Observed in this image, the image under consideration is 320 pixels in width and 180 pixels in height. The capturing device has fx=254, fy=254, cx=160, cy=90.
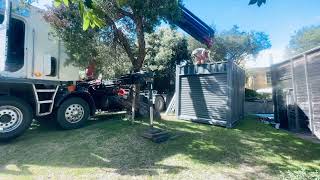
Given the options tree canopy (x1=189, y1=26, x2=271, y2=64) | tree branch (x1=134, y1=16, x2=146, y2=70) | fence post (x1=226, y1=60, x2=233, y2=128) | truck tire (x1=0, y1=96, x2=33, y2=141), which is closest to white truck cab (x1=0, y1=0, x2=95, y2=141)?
truck tire (x1=0, y1=96, x2=33, y2=141)

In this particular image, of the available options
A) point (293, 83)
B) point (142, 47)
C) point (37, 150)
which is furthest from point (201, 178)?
point (293, 83)

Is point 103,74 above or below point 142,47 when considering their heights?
below

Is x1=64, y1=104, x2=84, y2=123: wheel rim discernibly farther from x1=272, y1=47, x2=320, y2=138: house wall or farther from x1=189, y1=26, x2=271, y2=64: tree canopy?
x1=189, y1=26, x2=271, y2=64: tree canopy

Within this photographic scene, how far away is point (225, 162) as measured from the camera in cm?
609

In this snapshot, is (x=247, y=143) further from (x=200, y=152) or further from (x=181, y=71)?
(x=181, y=71)

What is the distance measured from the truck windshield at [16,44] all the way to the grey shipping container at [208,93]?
6.61m

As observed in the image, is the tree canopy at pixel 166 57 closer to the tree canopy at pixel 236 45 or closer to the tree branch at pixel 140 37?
the tree branch at pixel 140 37

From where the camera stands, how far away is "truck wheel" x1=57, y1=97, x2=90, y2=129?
8.10 meters

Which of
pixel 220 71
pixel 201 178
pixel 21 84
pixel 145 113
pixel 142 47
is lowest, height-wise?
pixel 201 178

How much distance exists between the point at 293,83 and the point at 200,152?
7.18 m

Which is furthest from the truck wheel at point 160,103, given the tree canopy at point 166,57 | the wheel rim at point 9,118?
the wheel rim at point 9,118

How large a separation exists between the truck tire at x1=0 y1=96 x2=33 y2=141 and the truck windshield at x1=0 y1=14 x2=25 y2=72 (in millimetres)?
1019

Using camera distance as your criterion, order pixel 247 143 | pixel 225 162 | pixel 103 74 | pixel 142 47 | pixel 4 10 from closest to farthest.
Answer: pixel 225 162 → pixel 4 10 → pixel 247 143 → pixel 142 47 → pixel 103 74

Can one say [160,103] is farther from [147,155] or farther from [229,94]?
[147,155]
